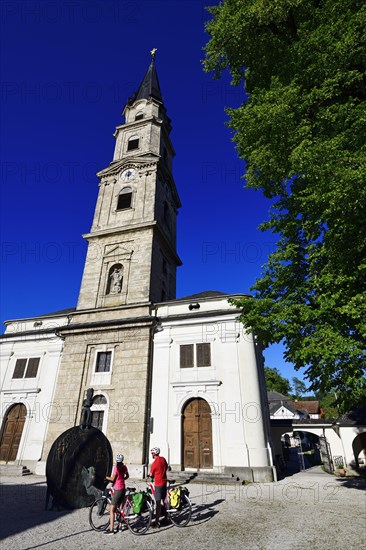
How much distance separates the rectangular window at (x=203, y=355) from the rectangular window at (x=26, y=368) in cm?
1101

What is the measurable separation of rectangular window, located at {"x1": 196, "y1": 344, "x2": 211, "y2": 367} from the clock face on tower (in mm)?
15804

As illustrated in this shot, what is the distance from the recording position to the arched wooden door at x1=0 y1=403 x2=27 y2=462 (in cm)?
1817

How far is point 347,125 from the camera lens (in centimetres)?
855

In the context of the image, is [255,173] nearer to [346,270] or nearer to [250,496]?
[346,270]

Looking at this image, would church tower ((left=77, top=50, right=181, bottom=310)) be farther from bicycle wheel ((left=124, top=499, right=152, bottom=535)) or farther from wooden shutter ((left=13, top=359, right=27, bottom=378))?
bicycle wheel ((left=124, top=499, right=152, bottom=535))

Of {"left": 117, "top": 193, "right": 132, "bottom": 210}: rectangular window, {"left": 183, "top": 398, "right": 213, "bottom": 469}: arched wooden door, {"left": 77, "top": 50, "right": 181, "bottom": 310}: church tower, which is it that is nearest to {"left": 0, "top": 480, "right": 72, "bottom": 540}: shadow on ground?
{"left": 183, "top": 398, "right": 213, "bottom": 469}: arched wooden door

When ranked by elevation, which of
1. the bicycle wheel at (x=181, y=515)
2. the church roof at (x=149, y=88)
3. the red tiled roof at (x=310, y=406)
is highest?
the church roof at (x=149, y=88)

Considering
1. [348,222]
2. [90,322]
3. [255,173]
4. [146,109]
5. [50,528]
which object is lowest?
[50,528]

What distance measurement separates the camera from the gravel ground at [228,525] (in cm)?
615

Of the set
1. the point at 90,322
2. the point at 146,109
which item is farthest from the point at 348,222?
the point at 146,109

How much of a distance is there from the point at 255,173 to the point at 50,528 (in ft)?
39.1

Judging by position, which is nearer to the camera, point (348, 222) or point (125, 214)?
point (348, 222)

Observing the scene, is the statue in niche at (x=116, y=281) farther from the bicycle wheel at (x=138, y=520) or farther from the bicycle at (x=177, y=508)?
the bicycle wheel at (x=138, y=520)

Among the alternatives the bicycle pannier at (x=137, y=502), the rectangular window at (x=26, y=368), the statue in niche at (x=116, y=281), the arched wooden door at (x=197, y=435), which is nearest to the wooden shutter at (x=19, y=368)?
the rectangular window at (x=26, y=368)
